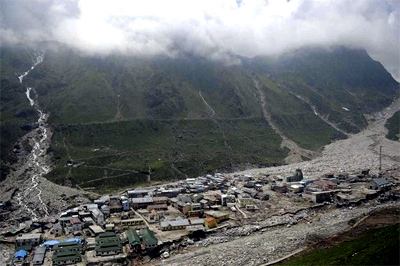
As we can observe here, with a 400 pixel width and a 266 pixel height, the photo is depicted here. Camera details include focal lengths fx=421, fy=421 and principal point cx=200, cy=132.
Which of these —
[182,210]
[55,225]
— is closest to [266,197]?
[182,210]

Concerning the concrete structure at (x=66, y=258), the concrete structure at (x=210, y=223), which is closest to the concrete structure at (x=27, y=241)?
the concrete structure at (x=66, y=258)

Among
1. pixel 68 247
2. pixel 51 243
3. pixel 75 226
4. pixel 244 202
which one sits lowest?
pixel 51 243

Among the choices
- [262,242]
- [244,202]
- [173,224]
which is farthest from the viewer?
[244,202]

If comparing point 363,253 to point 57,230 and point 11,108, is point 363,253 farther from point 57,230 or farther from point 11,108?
point 11,108

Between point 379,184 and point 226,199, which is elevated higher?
point 379,184

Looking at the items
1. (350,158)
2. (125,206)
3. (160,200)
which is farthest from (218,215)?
(350,158)

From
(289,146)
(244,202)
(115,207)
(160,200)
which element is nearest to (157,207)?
(160,200)

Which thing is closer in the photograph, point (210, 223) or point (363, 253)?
point (363, 253)

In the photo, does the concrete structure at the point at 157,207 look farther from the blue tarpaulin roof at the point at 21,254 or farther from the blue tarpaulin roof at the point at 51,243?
the blue tarpaulin roof at the point at 21,254

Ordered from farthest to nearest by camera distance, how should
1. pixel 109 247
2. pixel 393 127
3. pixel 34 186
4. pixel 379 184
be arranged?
1. pixel 393 127
2. pixel 34 186
3. pixel 379 184
4. pixel 109 247

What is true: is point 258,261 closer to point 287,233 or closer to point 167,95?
point 287,233
